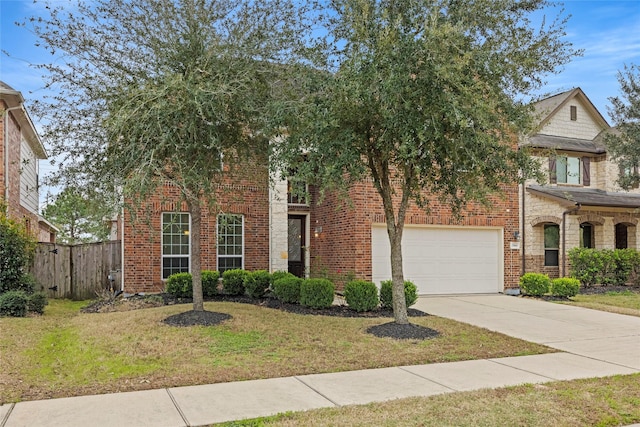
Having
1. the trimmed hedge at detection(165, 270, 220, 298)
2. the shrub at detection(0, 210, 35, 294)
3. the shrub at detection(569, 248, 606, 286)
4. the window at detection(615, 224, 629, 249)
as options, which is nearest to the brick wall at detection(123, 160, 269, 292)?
the trimmed hedge at detection(165, 270, 220, 298)

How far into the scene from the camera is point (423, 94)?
7.61 m

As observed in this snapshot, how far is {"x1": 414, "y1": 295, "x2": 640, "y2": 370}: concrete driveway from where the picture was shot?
8.12 metres

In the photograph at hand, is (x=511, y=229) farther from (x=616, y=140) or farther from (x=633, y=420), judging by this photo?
(x=633, y=420)

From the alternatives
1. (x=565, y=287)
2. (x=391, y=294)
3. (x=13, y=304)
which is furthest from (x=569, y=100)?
(x=13, y=304)

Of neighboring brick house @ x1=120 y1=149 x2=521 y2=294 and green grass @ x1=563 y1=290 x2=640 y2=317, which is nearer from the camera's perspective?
green grass @ x1=563 y1=290 x2=640 y2=317

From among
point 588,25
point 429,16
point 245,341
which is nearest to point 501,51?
point 429,16

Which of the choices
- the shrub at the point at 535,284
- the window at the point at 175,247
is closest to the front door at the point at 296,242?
the window at the point at 175,247

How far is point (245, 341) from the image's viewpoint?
795 cm

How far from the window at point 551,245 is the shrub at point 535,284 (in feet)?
17.0

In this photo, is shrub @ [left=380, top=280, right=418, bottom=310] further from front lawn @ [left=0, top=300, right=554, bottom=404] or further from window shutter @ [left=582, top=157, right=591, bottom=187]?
window shutter @ [left=582, top=157, right=591, bottom=187]

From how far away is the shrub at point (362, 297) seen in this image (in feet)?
35.9

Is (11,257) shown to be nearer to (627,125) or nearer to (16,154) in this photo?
(16,154)

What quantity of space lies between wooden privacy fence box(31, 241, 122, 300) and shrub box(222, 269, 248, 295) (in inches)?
129

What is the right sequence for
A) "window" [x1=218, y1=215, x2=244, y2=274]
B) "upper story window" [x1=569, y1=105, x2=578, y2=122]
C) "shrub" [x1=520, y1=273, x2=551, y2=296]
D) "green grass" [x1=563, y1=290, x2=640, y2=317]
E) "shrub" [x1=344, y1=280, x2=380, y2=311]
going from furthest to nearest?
"upper story window" [x1=569, y1=105, x2=578, y2=122]
"window" [x1=218, y1=215, x2=244, y2=274]
"shrub" [x1=520, y1=273, x2=551, y2=296]
"green grass" [x1=563, y1=290, x2=640, y2=317]
"shrub" [x1=344, y1=280, x2=380, y2=311]
